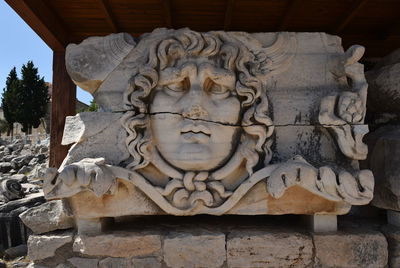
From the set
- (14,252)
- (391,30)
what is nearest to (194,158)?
(391,30)

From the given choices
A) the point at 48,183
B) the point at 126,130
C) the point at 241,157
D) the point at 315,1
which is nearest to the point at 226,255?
the point at 241,157

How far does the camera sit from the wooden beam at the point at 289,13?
305 cm

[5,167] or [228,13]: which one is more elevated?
[228,13]

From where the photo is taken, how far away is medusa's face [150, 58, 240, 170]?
1929 mm

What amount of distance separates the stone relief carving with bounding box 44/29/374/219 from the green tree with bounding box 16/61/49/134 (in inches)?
1027

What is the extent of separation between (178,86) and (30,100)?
2710 centimetres

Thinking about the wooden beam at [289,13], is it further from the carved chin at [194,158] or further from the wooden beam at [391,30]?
the carved chin at [194,158]

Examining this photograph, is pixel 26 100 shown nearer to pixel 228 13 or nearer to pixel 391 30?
pixel 228 13

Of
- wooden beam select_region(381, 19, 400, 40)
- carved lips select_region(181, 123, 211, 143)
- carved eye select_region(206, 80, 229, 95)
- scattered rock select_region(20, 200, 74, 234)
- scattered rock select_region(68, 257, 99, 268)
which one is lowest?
scattered rock select_region(68, 257, 99, 268)

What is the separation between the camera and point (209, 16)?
3354 mm

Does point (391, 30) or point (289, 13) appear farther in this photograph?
point (391, 30)

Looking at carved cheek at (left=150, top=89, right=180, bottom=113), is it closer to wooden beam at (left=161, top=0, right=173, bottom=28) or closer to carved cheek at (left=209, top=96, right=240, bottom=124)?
carved cheek at (left=209, top=96, right=240, bottom=124)

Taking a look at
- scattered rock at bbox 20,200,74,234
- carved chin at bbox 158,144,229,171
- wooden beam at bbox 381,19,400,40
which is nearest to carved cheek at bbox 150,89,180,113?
carved chin at bbox 158,144,229,171

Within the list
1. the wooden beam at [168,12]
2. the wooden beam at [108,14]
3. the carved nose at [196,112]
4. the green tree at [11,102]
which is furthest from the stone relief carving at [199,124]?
the green tree at [11,102]
